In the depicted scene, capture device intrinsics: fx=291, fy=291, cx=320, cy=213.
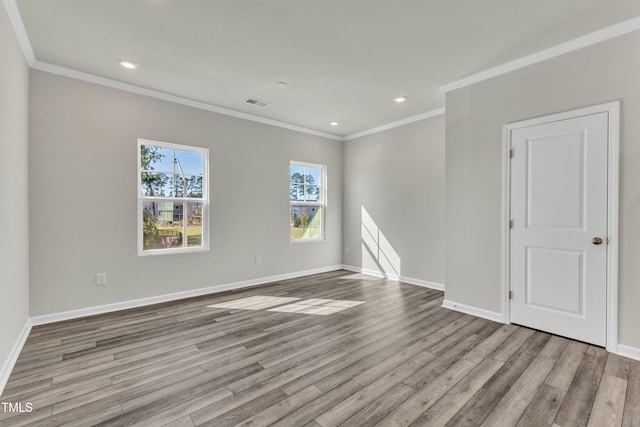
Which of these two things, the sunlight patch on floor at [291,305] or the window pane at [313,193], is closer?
the sunlight patch on floor at [291,305]

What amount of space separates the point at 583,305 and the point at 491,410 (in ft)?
5.40

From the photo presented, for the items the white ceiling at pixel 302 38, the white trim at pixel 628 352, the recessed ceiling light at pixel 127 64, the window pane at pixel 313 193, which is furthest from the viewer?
the window pane at pixel 313 193

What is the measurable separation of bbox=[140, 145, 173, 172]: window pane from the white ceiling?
0.78 m

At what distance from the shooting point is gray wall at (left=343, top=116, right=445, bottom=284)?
15.1 feet

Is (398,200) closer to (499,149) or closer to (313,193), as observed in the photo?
(313,193)

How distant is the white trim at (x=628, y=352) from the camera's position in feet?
7.83

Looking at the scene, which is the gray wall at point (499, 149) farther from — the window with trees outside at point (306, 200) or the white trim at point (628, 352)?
the window with trees outside at point (306, 200)

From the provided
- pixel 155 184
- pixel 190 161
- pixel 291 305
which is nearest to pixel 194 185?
pixel 190 161

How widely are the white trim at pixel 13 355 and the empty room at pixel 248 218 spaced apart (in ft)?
0.13

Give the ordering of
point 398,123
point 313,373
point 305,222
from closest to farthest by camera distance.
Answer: point 313,373, point 398,123, point 305,222

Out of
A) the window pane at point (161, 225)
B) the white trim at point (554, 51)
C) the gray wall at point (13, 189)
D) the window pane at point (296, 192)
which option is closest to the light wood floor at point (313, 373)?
the gray wall at point (13, 189)

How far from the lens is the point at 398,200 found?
5094mm

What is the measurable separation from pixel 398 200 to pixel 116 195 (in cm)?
416

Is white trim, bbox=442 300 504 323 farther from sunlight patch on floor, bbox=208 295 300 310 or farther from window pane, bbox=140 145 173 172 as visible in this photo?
window pane, bbox=140 145 173 172
